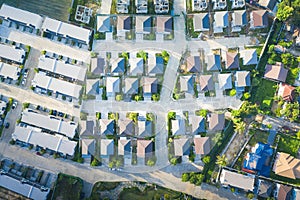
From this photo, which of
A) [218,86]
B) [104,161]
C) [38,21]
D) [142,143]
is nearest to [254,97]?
[218,86]

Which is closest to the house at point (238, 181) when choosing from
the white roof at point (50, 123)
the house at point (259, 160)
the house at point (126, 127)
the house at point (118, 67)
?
the house at point (259, 160)

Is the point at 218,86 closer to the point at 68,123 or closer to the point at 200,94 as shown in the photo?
the point at 200,94

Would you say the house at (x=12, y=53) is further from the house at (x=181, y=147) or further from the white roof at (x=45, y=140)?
the house at (x=181, y=147)

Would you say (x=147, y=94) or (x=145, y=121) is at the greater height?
(x=147, y=94)

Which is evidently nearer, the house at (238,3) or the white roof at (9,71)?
the white roof at (9,71)

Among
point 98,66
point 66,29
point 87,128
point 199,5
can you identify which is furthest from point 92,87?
point 199,5

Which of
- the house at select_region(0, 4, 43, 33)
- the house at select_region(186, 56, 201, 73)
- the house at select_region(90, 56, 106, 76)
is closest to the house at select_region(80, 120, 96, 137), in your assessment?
the house at select_region(90, 56, 106, 76)
